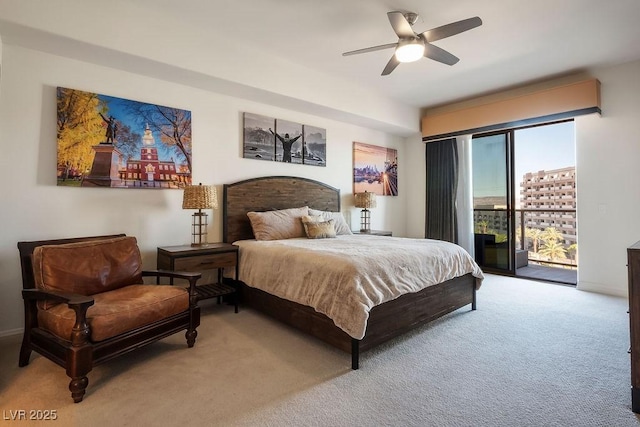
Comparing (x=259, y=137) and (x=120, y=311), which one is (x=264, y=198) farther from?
(x=120, y=311)

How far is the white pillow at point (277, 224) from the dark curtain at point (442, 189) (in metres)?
2.86

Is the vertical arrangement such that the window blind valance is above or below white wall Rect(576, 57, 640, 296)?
above

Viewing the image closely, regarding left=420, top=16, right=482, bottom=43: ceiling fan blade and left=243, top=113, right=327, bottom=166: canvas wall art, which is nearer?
left=420, top=16, right=482, bottom=43: ceiling fan blade

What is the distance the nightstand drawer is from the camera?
9.63ft

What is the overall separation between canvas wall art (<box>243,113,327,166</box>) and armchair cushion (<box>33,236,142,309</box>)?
6.33ft

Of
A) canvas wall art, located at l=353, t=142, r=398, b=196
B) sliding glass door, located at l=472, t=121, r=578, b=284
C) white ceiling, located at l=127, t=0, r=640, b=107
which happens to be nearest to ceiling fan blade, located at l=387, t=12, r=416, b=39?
white ceiling, located at l=127, t=0, r=640, b=107

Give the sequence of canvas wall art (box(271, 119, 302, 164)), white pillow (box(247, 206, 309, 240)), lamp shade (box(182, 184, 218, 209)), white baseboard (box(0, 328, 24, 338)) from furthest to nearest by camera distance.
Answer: canvas wall art (box(271, 119, 302, 164)), white pillow (box(247, 206, 309, 240)), lamp shade (box(182, 184, 218, 209)), white baseboard (box(0, 328, 24, 338))

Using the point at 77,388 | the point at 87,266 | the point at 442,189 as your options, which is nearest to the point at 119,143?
the point at 87,266

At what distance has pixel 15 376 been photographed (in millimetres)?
2029

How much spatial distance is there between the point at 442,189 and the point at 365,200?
1.61m

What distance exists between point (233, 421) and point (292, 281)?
1.18 metres

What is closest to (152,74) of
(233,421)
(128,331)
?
(128,331)

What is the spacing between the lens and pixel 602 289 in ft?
13.4

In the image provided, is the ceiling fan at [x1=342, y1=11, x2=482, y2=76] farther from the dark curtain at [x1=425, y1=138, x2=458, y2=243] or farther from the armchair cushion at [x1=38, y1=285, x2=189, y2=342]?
the armchair cushion at [x1=38, y1=285, x2=189, y2=342]
